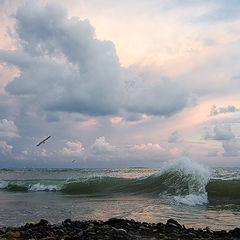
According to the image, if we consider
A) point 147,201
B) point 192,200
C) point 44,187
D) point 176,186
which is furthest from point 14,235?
point 44,187

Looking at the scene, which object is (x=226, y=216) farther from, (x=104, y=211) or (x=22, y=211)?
(x=22, y=211)

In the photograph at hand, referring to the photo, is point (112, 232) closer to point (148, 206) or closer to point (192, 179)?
point (148, 206)

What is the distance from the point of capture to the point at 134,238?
18.7ft

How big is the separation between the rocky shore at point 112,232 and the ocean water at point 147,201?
1924 mm

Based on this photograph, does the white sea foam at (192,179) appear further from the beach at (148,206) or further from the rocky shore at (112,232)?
the rocky shore at (112,232)

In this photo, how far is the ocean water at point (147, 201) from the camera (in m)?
9.99

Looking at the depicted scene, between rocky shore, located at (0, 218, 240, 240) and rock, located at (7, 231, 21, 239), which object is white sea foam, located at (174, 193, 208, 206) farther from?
rock, located at (7, 231, 21, 239)

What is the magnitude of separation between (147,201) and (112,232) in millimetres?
8906

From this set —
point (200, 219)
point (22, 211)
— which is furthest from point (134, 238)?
point (22, 211)

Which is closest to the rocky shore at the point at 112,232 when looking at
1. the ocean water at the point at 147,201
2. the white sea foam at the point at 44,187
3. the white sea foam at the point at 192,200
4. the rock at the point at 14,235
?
the rock at the point at 14,235

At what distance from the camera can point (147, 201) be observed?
A: 47.6 ft

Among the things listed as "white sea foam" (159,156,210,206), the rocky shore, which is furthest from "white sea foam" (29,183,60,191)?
the rocky shore

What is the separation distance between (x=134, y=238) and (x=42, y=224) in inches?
107

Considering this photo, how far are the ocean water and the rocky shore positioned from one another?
6.31ft
